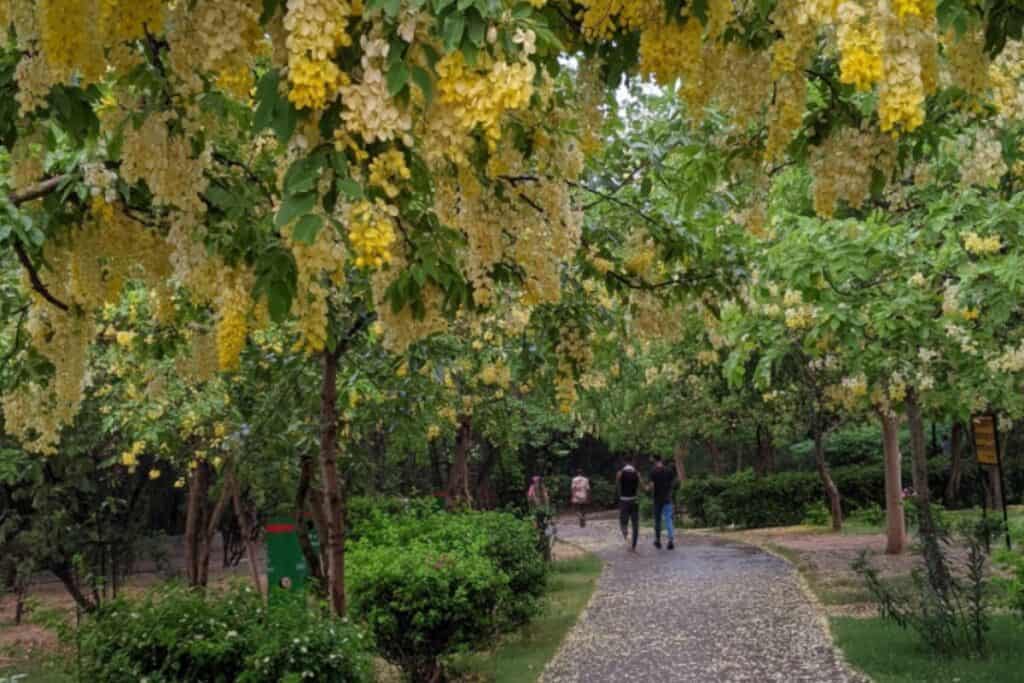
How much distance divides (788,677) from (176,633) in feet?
14.7

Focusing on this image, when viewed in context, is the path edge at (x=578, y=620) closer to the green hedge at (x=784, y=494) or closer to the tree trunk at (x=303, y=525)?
the tree trunk at (x=303, y=525)

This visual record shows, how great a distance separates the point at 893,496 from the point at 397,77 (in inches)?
483

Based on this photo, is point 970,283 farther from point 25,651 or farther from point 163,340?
point 25,651

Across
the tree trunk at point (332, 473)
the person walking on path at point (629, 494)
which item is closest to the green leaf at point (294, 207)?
the tree trunk at point (332, 473)

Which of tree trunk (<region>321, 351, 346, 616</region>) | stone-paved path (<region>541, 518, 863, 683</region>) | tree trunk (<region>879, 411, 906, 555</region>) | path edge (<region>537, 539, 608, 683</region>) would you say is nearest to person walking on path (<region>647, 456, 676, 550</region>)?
path edge (<region>537, 539, 608, 683</region>)

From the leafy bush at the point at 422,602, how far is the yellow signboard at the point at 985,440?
4943mm

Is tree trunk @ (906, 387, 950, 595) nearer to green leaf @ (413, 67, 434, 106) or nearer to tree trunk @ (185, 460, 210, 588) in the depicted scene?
green leaf @ (413, 67, 434, 106)

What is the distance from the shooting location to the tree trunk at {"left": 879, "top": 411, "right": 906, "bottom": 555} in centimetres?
1298

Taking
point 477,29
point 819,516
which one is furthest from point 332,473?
point 819,516

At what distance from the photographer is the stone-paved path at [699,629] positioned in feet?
24.8

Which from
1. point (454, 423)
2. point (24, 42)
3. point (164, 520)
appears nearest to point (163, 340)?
point (24, 42)

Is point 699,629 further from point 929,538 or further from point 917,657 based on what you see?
point 929,538

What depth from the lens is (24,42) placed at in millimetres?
2781

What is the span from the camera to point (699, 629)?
9.12 m
